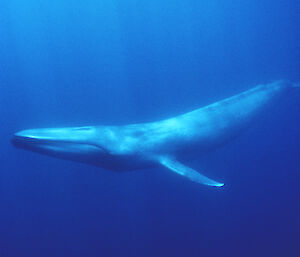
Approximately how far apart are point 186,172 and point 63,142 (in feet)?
10.1

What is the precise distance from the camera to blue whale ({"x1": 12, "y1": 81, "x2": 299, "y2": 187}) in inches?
324

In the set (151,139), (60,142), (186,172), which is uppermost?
(151,139)

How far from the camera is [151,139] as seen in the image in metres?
9.80

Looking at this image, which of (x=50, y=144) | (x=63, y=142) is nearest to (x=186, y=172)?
(x=63, y=142)

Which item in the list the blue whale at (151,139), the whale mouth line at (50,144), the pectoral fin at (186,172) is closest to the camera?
the whale mouth line at (50,144)

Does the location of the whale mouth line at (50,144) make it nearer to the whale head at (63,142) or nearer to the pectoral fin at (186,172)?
the whale head at (63,142)

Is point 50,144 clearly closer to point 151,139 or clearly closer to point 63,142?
point 63,142

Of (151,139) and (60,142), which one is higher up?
(151,139)

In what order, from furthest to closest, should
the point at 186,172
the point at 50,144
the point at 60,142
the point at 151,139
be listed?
the point at 151,139 → the point at 186,172 → the point at 60,142 → the point at 50,144

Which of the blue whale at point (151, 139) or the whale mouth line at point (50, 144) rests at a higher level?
the blue whale at point (151, 139)

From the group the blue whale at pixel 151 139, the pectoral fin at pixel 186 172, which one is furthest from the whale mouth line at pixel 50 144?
the pectoral fin at pixel 186 172

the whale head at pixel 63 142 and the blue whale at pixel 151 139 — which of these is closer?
the whale head at pixel 63 142

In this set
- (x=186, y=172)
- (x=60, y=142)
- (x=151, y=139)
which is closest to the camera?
(x=60, y=142)

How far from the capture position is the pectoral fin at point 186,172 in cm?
Answer: 920
